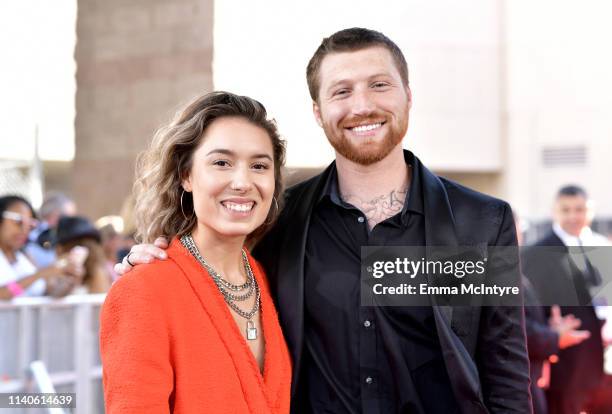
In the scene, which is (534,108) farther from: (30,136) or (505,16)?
(30,136)

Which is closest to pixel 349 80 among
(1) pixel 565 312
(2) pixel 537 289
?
(2) pixel 537 289

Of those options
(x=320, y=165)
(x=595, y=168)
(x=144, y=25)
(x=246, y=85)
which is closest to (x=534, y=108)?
(x=595, y=168)

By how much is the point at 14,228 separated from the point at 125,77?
541cm

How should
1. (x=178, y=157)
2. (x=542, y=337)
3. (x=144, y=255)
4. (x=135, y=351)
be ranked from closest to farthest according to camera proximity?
1. (x=135, y=351)
2. (x=144, y=255)
3. (x=178, y=157)
4. (x=542, y=337)

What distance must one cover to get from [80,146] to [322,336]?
809 centimetres

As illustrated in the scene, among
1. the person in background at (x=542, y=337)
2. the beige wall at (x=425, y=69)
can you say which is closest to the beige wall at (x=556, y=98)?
the beige wall at (x=425, y=69)

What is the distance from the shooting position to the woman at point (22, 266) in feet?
12.4

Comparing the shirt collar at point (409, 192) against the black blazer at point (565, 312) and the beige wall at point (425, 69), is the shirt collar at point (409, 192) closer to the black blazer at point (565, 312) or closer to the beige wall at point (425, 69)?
the black blazer at point (565, 312)

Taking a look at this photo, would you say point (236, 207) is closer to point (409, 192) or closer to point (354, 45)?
point (409, 192)

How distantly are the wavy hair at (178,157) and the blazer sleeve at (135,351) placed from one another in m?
0.31

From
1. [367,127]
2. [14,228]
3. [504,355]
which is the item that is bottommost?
[504,355]

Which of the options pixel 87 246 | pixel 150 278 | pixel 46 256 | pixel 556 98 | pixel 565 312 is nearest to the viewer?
pixel 150 278

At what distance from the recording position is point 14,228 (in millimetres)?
4164

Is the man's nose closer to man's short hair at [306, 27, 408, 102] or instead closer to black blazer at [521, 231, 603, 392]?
man's short hair at [306, 27, 408, 102]
